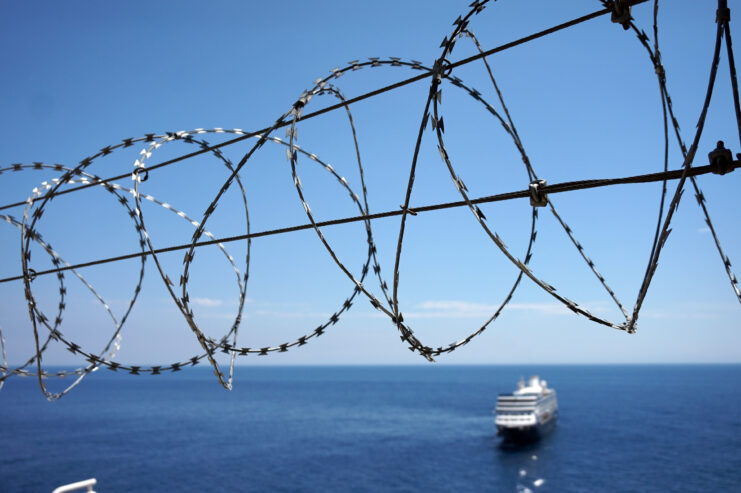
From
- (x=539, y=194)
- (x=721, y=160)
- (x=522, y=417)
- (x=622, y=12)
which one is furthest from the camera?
(x=522, y=417)

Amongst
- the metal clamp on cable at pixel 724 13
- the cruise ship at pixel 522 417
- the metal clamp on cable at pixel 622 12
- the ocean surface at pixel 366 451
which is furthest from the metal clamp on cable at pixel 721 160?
the cruise ship at pixel 522 417

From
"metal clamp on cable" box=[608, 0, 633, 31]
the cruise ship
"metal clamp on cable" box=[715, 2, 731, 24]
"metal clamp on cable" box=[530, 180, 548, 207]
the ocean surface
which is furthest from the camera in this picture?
the cruise ship

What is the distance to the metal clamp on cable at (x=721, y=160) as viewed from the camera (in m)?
3.11

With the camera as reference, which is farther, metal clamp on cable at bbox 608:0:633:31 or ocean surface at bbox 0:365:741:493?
ocean surface at bbox 0:365:741:493

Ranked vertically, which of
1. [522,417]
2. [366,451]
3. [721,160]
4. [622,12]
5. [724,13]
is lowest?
[366,451]

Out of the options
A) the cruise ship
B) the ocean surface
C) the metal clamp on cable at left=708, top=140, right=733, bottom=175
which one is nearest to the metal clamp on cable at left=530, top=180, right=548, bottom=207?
the metal clamp on cable at left=708, top=140, right=733, bottom=175

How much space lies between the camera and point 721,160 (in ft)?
10.3

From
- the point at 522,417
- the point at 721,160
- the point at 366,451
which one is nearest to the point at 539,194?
the point at 721,160

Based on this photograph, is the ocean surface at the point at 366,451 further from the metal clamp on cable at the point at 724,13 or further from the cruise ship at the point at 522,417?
the metal clamp on cable at the point at 724,13

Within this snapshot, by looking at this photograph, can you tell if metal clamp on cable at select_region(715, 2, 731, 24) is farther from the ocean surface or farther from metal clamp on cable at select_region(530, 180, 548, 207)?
the ocean surface

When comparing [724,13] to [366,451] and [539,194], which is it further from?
[366,451]

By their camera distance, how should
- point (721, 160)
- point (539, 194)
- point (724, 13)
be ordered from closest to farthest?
1. point (724, 13)
2. point (721, 160)
3. point (539, 194)

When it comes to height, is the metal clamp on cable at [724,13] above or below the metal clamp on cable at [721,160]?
above

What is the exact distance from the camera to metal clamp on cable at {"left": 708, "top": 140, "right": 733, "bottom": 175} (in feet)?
10.2
